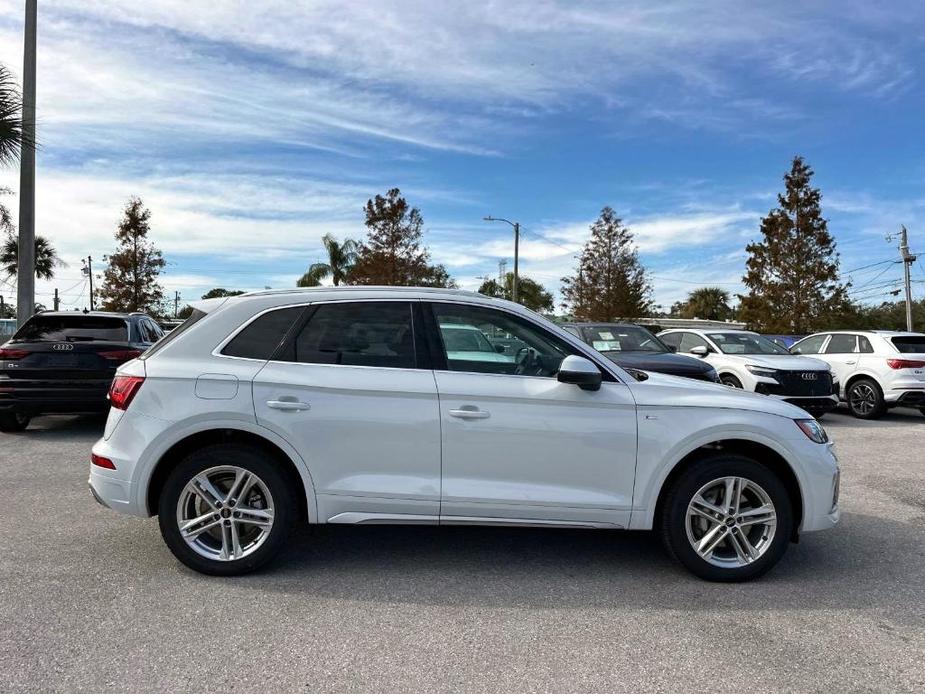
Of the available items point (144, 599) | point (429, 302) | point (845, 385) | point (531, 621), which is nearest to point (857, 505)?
point (531, 621)

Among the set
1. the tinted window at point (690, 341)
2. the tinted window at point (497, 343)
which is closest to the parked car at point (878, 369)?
the tinted window at point (690, 341)

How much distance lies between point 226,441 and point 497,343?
5.65 feet

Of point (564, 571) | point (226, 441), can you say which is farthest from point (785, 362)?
point (226, 441)

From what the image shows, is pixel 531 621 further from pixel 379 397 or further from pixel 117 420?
pixel 117 420

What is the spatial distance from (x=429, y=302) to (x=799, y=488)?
2.48m

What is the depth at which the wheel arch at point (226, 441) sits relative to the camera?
3908mm

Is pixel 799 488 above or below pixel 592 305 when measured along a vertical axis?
below

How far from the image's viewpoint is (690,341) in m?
13.1

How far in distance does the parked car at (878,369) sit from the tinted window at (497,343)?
32.3ft

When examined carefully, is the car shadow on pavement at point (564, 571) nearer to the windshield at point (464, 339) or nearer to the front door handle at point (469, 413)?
the front door handle at point (469, 413)

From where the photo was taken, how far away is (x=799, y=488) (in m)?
4.02

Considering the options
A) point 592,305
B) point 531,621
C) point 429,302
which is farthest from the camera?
point 592,305

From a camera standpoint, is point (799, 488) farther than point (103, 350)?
No

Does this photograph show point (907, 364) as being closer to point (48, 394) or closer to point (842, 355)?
point (842, 355)
